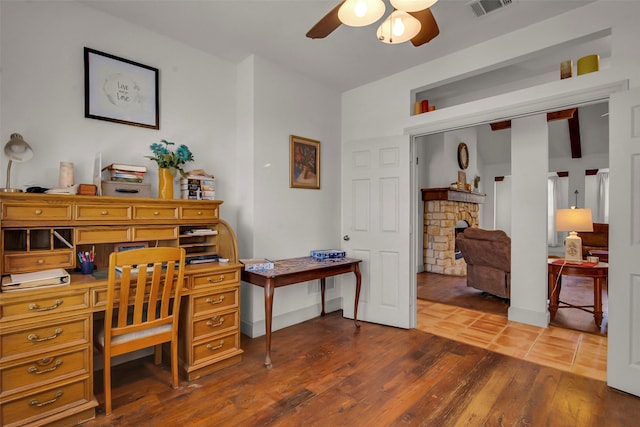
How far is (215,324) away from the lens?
102 inches

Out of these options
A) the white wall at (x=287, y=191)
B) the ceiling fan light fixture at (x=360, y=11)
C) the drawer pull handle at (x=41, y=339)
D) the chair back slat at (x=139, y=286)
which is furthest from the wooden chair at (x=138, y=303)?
the ceiling fan light fixture at (x=360, y=11)

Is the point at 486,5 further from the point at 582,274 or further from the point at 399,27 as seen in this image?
the point at 582,274

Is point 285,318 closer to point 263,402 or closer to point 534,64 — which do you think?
point 263,402

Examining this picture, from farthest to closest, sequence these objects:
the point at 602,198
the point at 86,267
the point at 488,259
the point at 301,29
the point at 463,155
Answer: the point at 602,198 < the point at 463,155 < the point at 488,259 < the point at 301,29 < the point at 86,267

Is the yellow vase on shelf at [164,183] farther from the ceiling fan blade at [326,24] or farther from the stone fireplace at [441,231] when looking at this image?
the stone fireplace at [441,231]

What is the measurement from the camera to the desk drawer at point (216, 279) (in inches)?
98.5

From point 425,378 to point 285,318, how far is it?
1612 millimetres

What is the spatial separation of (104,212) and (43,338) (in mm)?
828

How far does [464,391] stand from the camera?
2311mm

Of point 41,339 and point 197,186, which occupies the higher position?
point 197,186

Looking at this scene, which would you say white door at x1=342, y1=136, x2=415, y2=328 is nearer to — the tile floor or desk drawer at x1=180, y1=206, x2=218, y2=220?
the tile floor

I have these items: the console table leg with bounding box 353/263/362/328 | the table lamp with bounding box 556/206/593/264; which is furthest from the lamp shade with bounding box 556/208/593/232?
the console table leg with bounding box 353/263/362/328

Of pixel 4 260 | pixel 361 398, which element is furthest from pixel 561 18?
pixel 4 260

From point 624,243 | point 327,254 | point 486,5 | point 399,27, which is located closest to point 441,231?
point 327,254
